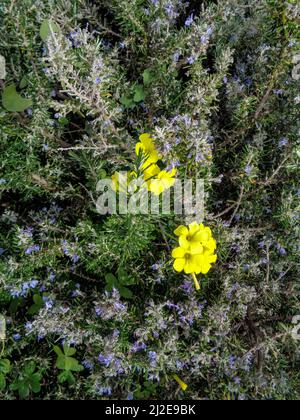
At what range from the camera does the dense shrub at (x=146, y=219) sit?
6.56ft

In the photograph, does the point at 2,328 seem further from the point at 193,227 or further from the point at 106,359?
the point at 193,227

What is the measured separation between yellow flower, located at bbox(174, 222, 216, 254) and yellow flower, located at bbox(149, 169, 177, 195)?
7.9 inches

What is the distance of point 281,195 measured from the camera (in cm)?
223

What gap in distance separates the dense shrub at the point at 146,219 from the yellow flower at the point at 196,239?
18 cm

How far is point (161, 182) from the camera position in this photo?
1872 millimetres

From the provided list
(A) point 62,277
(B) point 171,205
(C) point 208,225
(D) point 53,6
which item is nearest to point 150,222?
(B) point 171,205

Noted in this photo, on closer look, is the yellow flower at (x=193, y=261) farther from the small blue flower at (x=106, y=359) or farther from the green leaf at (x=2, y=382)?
the green leaf at (x=2, y=382)

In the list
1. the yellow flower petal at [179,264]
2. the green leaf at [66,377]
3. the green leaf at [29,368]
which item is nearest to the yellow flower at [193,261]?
the yellow flower petal at [179,264]

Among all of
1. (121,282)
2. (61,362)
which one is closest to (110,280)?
(121,282)

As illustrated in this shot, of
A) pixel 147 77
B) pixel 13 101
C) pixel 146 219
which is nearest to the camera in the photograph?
pixel 146 219

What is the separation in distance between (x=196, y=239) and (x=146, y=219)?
0.24 meters

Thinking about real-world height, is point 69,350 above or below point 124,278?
below

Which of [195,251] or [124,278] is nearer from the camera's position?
[195,251]
